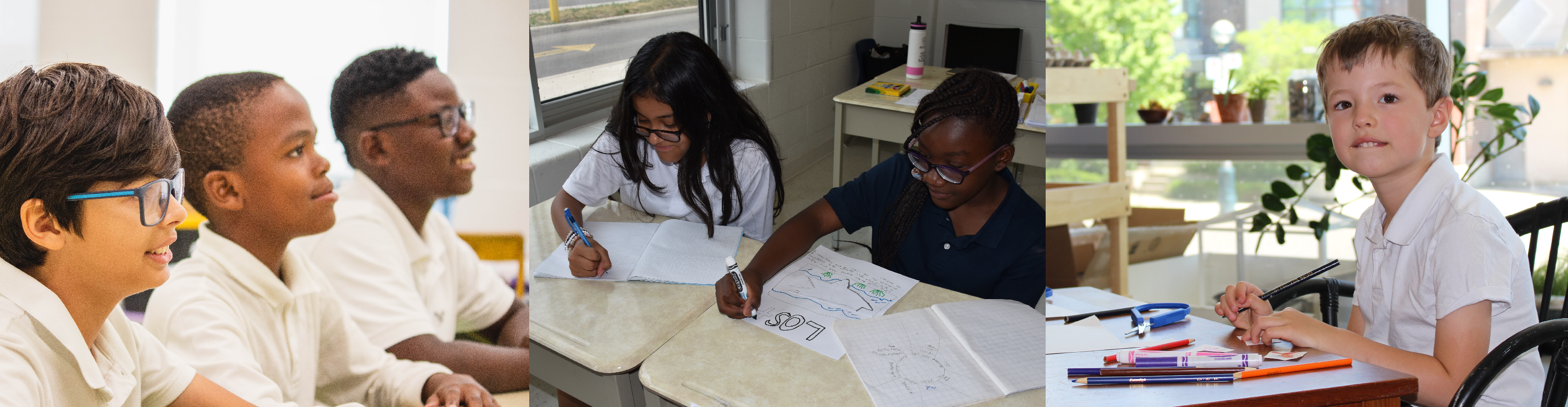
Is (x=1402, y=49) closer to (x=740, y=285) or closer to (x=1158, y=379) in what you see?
(x=1158, y=379)

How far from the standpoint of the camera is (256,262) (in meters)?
0.77

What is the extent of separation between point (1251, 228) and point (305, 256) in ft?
8.20

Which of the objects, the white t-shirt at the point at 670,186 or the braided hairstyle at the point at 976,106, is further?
the white t-shirt at the point at 670,186

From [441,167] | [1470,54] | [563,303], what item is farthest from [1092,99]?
[441,167]

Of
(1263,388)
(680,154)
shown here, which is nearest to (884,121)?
(680,154)

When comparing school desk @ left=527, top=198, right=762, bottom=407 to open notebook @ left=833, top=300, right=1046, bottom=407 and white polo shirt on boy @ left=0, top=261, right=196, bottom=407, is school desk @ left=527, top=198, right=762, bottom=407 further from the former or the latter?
white polo shirt on boy @ left=0, top=261, right=196, bottom=407

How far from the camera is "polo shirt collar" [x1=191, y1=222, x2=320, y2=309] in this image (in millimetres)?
748

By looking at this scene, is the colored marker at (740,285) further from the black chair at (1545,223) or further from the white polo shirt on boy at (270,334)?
the black chair at (1545,223)

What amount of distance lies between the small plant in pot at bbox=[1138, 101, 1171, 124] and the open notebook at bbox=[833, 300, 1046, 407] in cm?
181

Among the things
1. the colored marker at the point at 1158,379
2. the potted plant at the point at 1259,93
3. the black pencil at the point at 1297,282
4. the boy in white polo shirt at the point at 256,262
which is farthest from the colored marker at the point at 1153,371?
the potted plant at the point at 1259,93

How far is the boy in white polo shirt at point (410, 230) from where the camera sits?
81cm

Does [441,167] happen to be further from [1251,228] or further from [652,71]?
[1251,228]

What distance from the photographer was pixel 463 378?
2.92 ft

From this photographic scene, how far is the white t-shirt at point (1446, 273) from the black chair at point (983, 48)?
0.63 metres
